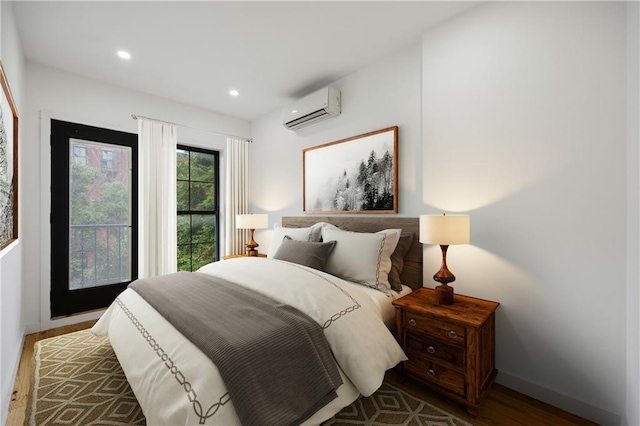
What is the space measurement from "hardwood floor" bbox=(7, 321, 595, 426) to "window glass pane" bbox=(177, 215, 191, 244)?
2.08m

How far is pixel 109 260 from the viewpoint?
338 cm

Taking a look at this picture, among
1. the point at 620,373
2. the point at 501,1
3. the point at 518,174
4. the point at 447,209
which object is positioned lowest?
the point at 620,373

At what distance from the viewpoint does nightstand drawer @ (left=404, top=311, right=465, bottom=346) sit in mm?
1693

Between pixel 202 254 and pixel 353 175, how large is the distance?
102 inches

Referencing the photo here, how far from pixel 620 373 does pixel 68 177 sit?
15.5 feet

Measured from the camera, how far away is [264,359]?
126 cm

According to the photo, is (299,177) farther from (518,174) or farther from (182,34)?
(518,174)

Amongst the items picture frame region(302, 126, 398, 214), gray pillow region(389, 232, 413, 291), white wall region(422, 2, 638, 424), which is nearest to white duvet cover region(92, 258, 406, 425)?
gray pillow region(389, 232, 413, 291)

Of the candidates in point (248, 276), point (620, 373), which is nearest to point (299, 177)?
point (248, 276)

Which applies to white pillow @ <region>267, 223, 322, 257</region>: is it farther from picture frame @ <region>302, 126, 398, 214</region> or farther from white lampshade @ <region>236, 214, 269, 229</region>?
white lampshade @ <region>236, 214, 269, 229</region>

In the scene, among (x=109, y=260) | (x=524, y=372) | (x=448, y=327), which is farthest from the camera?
(x=109, y=260)

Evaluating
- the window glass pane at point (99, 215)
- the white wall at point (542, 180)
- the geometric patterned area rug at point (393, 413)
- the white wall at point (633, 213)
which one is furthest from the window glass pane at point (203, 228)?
the white wall at point (633, 213)

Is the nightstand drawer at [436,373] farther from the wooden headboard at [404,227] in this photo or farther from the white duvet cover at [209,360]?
the wooden headboard at [404,227]

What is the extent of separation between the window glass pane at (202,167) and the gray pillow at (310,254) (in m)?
2.30
